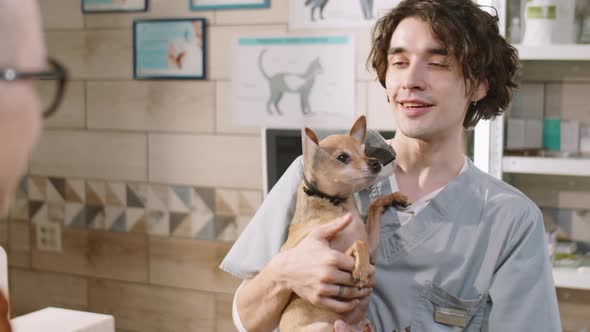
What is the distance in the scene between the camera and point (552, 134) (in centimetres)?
227

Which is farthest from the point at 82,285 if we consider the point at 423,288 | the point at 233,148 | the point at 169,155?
the point at 423,288

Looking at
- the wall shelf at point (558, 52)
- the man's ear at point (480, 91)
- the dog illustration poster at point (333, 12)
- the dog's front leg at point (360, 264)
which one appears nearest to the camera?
the dog's front leg at point (360, 264)

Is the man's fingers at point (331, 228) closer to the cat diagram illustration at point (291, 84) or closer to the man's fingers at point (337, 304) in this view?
the man's fingers at point (337, 304)

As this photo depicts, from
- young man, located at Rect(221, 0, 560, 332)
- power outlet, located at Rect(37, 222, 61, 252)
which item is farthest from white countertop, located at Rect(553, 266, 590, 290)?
power outlet, located at Rect(37, 222, 61, 252)

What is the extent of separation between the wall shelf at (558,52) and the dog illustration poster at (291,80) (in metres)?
0.70

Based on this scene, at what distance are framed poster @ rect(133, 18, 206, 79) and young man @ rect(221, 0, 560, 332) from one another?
1.68 meters

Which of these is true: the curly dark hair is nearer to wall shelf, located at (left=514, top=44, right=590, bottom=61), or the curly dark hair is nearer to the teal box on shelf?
wall shelf, located at (left=514, top=44, right=590, bottom=61)

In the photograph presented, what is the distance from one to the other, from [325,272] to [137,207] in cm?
214

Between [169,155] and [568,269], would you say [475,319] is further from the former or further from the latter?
[169,155]

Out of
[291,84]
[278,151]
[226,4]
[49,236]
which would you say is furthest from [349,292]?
[49,236]

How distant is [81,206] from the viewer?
121 inches

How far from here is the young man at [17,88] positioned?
0.36 metres

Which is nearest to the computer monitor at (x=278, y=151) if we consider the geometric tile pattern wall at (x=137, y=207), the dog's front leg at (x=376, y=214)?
the geometric tile pattern wall at (x=137, y=207)

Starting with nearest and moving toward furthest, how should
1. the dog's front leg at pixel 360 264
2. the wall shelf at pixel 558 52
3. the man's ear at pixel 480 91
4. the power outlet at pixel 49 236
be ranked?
1. the dog's front leg at pixel 360 264
2. the man's ear at pixel 480 91
3. the wall shelf at pixel 558 52
4. the power outlet at pixel 49 236
